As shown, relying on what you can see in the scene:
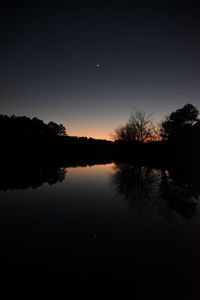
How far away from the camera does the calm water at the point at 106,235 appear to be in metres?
3.38

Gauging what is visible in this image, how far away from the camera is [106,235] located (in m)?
4.77

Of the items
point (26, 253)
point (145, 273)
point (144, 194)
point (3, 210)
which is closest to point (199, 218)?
point (144, 194)

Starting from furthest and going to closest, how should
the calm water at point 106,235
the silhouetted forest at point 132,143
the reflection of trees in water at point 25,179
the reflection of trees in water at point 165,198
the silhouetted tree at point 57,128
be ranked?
1. the silhouetted tree at point 57,128
2. the silhouetted forest at point 132,143
3. the reflection of trees in water at point 25,179
4. the reflection of trees in water at point 165,198
5. the calm water at point 106,235

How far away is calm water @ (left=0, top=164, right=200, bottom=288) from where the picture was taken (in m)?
3.38

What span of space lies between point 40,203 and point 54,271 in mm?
5104

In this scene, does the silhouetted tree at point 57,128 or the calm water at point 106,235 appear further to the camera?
the silhouetted tree at point 57,128

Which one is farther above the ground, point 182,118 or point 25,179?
point 182,118

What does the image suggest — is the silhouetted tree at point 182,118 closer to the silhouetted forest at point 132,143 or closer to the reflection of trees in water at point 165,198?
the silhouetted forest at point 132,143

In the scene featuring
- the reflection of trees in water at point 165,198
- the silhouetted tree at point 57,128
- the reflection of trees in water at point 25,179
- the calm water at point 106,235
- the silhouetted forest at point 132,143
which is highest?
the silhouetted tree at point 57,128

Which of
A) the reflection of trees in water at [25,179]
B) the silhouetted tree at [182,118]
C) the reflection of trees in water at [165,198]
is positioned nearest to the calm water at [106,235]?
the reflection of trees in water at [165,198]

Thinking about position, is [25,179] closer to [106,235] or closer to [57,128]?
[106,235]

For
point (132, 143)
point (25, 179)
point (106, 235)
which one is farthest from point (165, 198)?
point (132, 143)

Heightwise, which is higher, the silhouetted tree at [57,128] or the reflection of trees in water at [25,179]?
the silhouetted tree at [57,128]

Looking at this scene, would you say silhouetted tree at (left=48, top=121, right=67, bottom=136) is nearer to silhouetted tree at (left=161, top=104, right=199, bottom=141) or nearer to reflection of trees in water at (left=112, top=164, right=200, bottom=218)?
silhouetted tree at (left=161, top=104, right=199, bottom=141)
